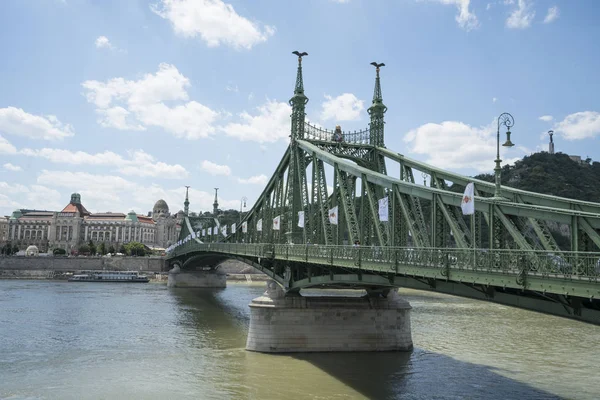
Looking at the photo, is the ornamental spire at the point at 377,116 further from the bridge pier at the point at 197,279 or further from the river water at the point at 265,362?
the bridge pier at the point at 197,279

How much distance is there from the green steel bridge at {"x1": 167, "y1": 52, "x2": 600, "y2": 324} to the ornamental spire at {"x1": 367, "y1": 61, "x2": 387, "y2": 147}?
0.08 m

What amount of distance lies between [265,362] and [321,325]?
430 cm

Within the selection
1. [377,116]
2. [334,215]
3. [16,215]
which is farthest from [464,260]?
[16,215]

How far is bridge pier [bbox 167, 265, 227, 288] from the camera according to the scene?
307ft

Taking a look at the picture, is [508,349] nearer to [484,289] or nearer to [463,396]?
[463,396]

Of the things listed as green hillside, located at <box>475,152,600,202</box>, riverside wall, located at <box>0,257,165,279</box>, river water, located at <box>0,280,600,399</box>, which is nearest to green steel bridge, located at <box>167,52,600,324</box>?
river water, located at <box>0,280,600,399</box>

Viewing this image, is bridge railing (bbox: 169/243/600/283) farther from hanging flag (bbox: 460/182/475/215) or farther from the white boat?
the white boat

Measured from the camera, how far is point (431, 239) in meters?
20.1

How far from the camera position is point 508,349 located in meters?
34.8

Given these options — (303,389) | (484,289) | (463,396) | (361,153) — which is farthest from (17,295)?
(484,289)

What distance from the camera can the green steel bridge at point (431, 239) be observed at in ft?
45.0

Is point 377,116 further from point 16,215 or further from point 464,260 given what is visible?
point 16,215

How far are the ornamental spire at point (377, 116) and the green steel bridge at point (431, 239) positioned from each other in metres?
0.08

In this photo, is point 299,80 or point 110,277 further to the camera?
point 110,277
